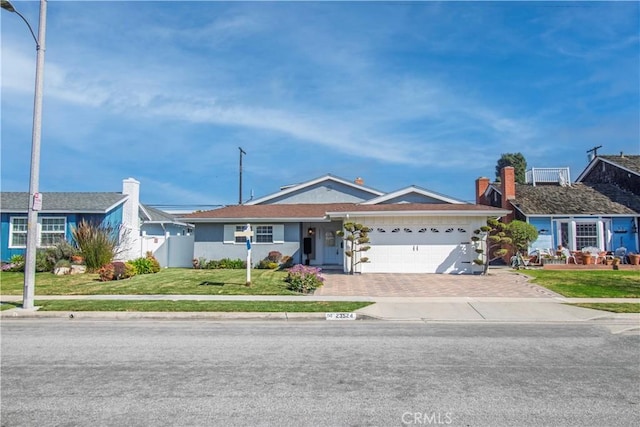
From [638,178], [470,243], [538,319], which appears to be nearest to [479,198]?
[638,178]

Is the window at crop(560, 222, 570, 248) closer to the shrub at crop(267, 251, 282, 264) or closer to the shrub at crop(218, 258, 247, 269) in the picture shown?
the shrub at crop(267, 251, 282, 264)

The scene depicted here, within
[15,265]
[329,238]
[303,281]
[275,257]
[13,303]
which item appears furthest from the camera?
[329,238]

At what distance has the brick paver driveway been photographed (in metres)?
14.2

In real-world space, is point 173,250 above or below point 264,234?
below

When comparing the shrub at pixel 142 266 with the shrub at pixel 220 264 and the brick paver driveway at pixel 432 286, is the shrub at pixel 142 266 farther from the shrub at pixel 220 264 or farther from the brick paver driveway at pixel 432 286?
the brick paver driveway at pixel 432 286

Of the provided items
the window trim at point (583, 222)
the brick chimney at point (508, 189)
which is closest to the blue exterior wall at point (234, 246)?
the brick chimney at point (508, 189)

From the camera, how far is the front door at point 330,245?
24781mm

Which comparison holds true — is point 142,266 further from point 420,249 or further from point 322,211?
point 420,249

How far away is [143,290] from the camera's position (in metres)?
14.7

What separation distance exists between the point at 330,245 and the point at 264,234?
3.66 meters

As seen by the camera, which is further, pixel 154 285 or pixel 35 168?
pixel 154 285

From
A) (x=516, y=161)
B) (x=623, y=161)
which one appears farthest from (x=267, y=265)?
(x=516, y=161)

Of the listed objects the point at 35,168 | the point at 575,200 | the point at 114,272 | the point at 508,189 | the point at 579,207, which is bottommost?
the point at 114,272

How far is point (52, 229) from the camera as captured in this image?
2358 centimetres
